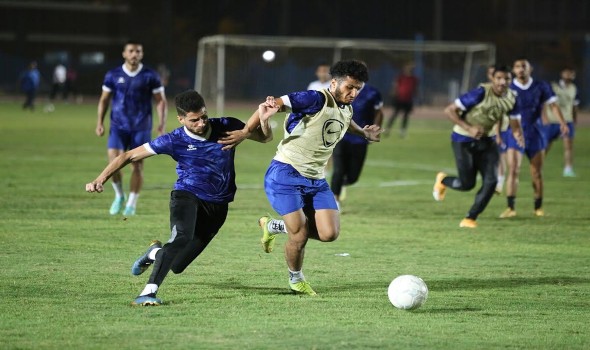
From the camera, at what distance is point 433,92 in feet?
153

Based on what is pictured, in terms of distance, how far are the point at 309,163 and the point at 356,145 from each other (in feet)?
20.3

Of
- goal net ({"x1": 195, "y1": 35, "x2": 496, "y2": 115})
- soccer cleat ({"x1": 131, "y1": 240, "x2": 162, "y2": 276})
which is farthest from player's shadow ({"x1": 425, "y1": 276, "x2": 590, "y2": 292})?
goal net ({"x1": 195, "y1": 35, "x2": 496, "y2": 115})

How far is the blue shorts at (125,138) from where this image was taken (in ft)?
48.4

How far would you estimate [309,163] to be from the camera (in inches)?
372

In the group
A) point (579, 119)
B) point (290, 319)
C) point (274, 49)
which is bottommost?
point (579, 119)

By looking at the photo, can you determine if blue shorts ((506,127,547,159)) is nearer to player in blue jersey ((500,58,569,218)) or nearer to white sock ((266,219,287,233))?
player in blue jersey ((500,58,569,218))

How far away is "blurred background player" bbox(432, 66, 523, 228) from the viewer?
1386 centimetres

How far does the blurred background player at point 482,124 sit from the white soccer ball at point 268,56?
24.8m

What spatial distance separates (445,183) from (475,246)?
8.68ft

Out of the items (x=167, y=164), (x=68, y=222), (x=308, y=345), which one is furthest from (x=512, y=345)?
(x=167, y=164)

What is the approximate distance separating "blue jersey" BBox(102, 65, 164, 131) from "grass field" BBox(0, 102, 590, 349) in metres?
1.23

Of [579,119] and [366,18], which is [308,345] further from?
[366,18]

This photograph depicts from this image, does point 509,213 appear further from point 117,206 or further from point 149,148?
point 149,148

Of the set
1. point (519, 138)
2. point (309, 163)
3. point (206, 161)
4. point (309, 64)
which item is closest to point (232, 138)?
point (206, 161)
